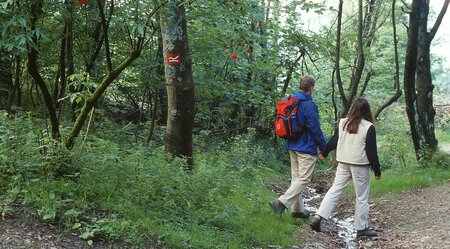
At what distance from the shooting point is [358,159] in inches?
248

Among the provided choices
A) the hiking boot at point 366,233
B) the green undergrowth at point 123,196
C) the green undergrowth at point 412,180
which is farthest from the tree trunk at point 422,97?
the green undergrowth at point 123,196

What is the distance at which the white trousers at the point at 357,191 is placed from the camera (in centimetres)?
639

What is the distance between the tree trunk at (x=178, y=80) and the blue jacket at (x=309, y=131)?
1755mm

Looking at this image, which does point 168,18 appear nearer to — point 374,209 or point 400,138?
point 374,209

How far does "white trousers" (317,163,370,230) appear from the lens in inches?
251

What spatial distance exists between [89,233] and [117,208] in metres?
0.56

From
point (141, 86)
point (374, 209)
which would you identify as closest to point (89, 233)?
point (374, 209)

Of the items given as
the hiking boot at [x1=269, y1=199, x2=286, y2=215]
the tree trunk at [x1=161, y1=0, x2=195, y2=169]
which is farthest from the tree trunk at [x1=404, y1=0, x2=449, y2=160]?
the tree trunk at [x1=161, y1=0, x2=195, y2=169]

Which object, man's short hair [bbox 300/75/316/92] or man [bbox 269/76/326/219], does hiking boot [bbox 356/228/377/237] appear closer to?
man [bbox 269/76/326/219]

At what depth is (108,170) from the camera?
5.22 meters

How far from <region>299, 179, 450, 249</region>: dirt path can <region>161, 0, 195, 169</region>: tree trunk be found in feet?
8.16

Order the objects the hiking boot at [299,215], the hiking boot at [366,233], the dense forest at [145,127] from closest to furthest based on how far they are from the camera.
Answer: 1. the dense forest at [145,127]
2. the hiking boot at [366,233]
3. the hiking boot at [299,215]

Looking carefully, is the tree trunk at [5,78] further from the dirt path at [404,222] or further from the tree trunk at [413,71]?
the tree trunk at [413,71]

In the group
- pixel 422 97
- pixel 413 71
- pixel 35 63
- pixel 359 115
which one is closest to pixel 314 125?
pixel 359 115
